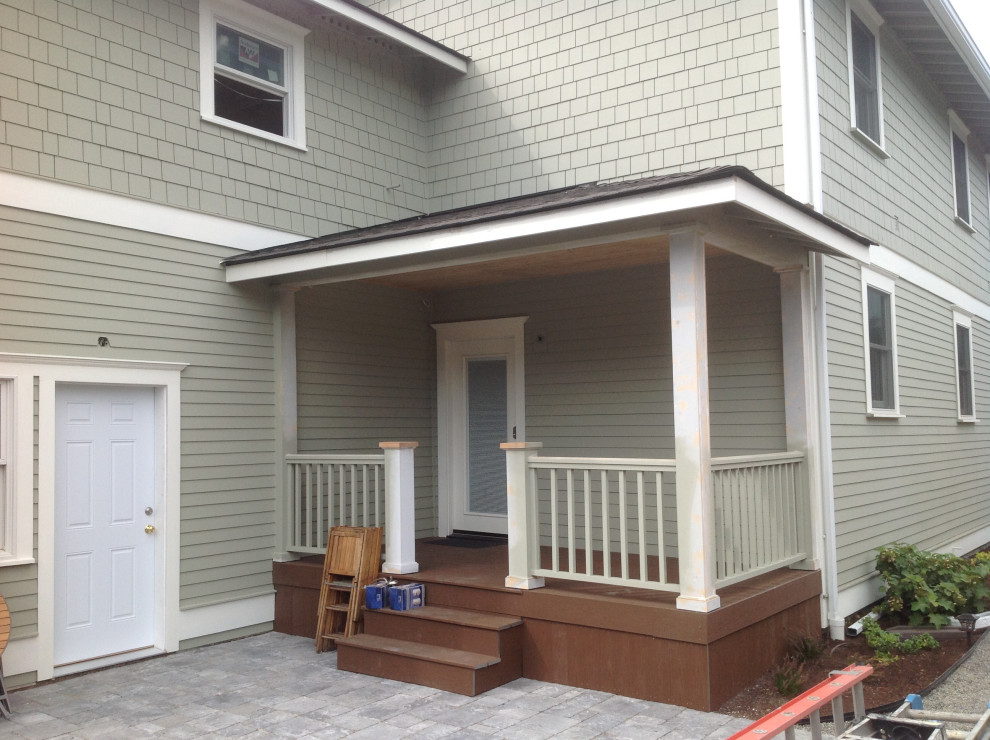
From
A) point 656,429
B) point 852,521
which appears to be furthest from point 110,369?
point 852,521

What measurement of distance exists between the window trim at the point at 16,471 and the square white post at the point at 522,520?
3.18 meters

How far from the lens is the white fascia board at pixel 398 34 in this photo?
7746 mm

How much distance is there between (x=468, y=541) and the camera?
8375 mm

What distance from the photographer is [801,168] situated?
6.58 metres

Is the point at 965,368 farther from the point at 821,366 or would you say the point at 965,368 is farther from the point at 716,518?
the point at 716,518

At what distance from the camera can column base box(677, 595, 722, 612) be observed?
198 inches

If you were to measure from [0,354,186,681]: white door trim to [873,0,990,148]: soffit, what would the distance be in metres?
7.45

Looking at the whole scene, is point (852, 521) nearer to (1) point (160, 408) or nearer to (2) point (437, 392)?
(2) point (437, 392)

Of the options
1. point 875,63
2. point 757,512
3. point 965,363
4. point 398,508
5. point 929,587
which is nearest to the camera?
point 757,512

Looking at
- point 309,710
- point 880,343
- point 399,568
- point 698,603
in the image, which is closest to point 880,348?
point 880,343

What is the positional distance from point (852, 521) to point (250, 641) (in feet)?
16.4

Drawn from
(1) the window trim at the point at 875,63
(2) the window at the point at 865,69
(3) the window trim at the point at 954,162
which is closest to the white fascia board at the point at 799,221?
(1) the window trim at the point at 875,63

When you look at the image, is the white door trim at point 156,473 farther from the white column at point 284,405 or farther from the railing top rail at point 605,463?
the railing top rail at point 605,463

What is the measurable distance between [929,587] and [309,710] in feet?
16.4
